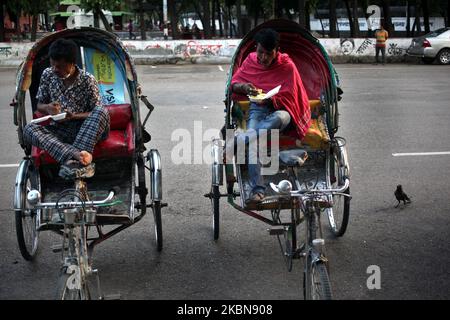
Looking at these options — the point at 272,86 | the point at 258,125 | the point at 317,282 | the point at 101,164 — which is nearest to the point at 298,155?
the point at 258,125

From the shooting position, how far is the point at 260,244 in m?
5.45

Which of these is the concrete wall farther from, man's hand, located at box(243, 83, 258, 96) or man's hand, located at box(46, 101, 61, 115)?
man's hand, located at box(46, 101, 61, 115)

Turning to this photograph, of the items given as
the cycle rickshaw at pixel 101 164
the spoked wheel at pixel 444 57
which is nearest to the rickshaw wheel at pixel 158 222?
the cycle rickshaw at pixel 101 164

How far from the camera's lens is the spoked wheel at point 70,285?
336 cm

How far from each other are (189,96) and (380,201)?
27.0 feet

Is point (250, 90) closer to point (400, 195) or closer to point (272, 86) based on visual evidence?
point (272, 86)

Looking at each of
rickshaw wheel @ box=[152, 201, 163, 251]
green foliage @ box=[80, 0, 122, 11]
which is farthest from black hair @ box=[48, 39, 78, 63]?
green foliage @ box=[80, 0, 122, 11]

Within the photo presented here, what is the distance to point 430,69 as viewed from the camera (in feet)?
Result: 70.0

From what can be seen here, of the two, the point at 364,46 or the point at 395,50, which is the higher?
the point at 364,46

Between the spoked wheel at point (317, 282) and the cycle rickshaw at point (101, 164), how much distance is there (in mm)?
1416

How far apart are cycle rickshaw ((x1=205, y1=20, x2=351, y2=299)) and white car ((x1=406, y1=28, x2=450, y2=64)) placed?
731 inches

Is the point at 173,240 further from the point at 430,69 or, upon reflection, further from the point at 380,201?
the point at 430,69

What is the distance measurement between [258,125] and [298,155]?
58 centimetres
